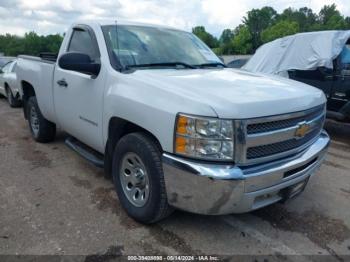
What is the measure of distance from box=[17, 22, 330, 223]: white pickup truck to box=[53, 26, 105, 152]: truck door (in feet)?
0.07

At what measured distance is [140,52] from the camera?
3809 millimetres

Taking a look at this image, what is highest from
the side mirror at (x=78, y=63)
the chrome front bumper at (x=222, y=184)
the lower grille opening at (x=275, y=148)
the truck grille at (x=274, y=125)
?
the side mirror at (x=78, y=63)

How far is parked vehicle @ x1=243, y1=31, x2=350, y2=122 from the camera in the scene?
6797mm

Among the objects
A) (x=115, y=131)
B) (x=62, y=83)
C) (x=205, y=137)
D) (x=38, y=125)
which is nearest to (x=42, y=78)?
(x=62, y=83)

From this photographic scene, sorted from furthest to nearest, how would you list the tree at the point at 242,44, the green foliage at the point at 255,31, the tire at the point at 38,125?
the green foliage at the point at 255,31 < the tree at the point at 242,44 < the tire at the point at 38,125

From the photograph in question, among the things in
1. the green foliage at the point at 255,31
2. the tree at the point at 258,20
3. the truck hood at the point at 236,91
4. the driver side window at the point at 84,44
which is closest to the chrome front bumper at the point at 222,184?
the truck hood at the point at 236,91

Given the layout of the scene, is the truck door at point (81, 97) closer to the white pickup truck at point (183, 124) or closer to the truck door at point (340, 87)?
the white pickup truck at point (183, 124)

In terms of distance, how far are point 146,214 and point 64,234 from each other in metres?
0.78

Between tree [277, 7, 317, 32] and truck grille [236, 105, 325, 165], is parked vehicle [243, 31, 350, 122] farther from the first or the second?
tree [277, 7, 317, 32]

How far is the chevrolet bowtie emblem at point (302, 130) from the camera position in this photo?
3051 millimetres

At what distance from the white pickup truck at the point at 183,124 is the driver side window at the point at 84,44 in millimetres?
23

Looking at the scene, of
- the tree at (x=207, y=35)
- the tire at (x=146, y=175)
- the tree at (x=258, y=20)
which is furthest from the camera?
the tree at (x=258, y=20)

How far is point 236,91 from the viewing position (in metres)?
2.94

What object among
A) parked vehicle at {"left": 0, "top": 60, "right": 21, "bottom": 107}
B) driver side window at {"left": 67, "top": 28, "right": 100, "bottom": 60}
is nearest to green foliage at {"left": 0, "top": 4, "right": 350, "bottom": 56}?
parked vehicle at {"left": 0, "top": 60, "right": 21, "bottom": 107}
